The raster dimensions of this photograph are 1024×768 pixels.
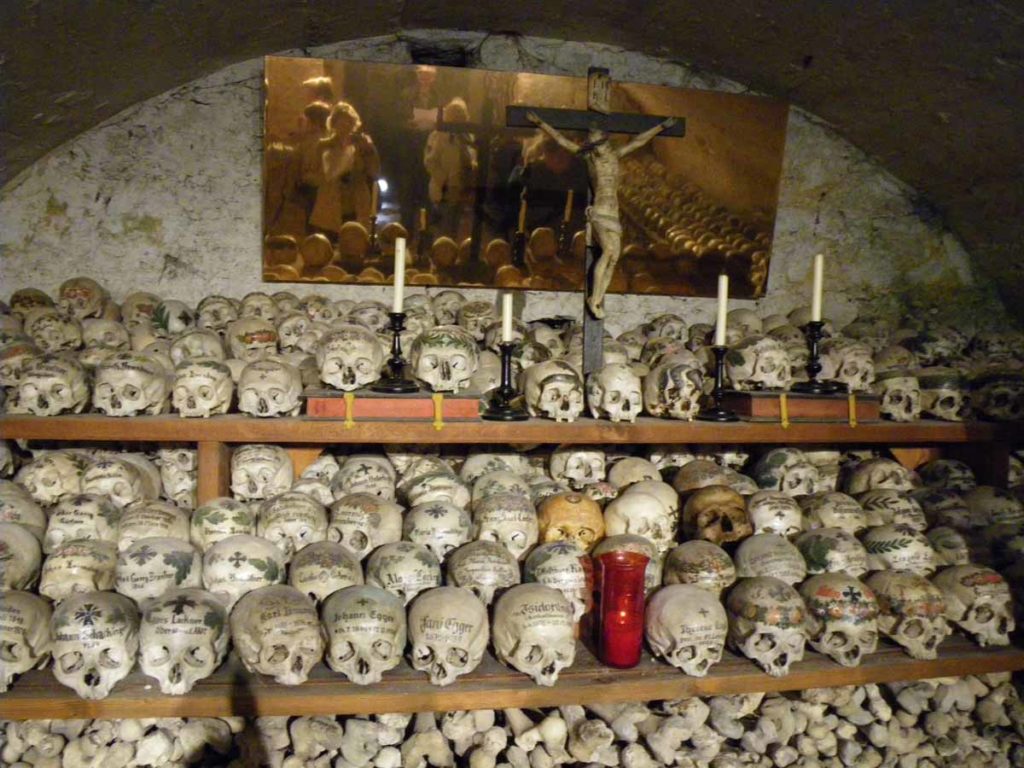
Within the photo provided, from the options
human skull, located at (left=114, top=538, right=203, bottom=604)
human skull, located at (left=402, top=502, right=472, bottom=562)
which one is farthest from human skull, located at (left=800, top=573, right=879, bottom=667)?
human skull, located at (left=114, top=538, right=203, bottom=604)

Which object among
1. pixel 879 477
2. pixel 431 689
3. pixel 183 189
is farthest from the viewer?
pixel 183 189

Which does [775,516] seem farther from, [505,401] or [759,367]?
[505,401]

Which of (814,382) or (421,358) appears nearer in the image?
(421,358)

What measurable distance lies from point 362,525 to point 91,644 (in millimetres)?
848

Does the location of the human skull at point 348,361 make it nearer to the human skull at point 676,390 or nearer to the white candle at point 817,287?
the human skull at point 676,390

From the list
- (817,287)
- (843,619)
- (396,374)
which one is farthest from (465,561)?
(817,287)

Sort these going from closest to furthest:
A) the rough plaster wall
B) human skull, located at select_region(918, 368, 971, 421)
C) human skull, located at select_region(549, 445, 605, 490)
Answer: human skull, located at select_region(549, 445, 605, 490), human skull, located at select_region(918, 368, 971, 421), the rough plaster wall

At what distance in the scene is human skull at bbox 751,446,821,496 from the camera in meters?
2.90

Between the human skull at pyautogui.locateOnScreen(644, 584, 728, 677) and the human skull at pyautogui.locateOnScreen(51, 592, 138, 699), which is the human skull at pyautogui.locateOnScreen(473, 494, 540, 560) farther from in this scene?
the human skull at pyautogui.locateOnScreen(51, 592, 138, 699)

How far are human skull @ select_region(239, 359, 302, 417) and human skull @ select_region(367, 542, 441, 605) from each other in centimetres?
64

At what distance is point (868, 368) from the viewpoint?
3.04 metres

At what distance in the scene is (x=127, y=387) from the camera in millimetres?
2385

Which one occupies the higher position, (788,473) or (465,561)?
(788,473)

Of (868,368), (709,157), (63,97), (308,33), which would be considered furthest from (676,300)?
(63,97)
